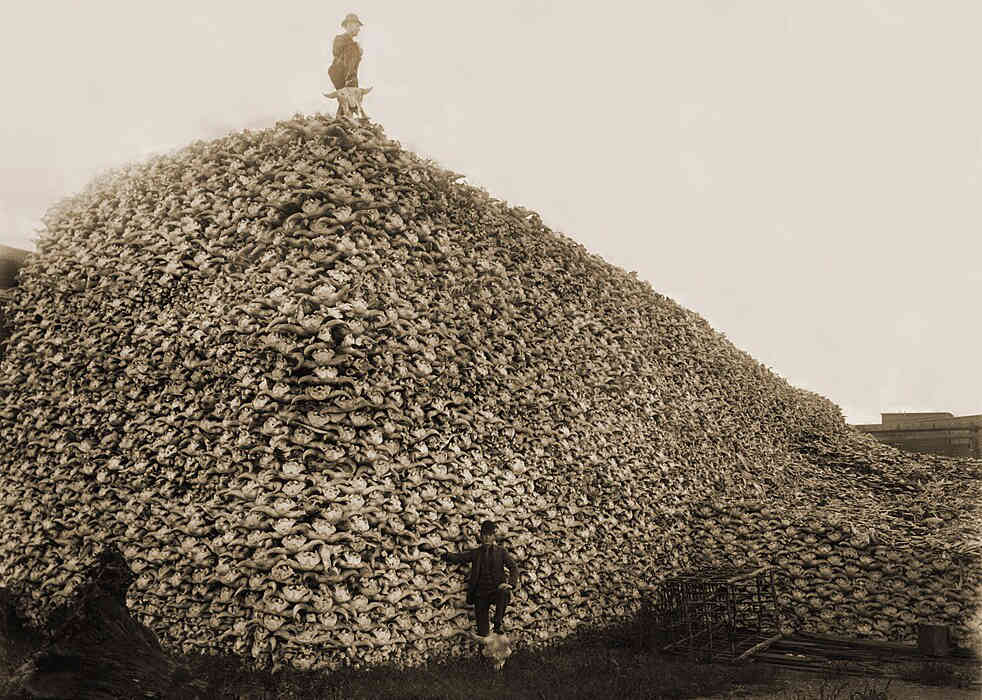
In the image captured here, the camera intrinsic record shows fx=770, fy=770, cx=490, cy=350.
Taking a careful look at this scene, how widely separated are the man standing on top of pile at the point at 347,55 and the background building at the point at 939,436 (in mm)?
21232

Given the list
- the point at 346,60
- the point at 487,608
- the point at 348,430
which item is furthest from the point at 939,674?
the point at 346,60

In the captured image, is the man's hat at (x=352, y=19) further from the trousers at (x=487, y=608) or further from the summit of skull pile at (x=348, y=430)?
the trousers at (x=487, y=608)

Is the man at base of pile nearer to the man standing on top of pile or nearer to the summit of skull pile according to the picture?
the summit of skull pile

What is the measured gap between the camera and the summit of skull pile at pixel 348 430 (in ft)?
24.6

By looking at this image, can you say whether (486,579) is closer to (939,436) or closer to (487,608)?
(487,608)

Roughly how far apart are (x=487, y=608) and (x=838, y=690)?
340cm

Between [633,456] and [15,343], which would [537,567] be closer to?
[633,456]

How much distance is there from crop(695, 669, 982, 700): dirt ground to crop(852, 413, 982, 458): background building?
17650mm

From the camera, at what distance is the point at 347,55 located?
389 inches

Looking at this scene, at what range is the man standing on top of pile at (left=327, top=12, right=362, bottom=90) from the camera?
32.2ft

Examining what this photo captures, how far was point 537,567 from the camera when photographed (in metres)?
9.36

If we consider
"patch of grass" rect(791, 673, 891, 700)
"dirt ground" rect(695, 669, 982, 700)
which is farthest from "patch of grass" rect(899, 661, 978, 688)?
"patch of grass" rect(791, 673, 891, 700)

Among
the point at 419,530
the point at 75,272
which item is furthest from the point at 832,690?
the point at 75,272

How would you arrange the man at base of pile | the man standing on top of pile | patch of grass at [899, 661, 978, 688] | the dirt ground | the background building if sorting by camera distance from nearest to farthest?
the dirt ground, patch of grass at [899, 661, 978, 688], the man at base of pile, the man standing on top of pile, the background building
